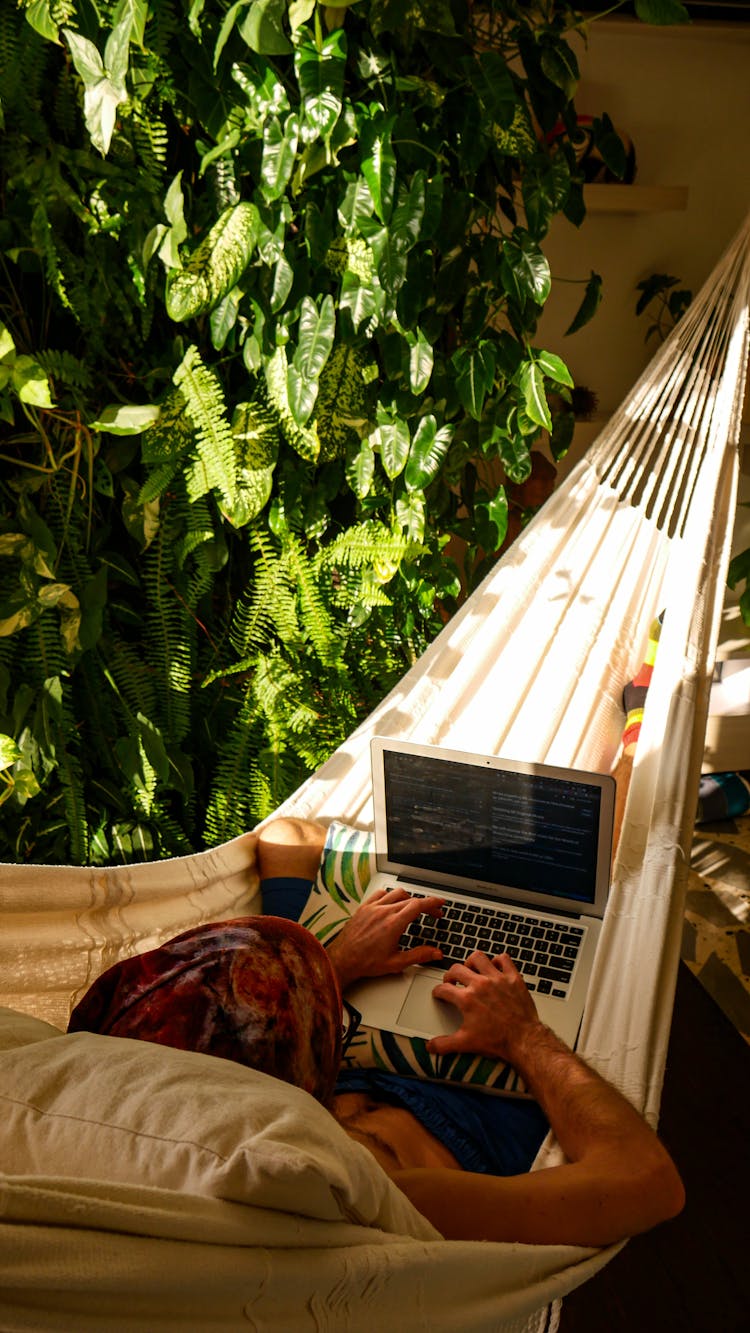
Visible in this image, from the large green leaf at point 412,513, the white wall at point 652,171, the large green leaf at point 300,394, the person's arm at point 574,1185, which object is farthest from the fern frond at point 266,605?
the white wall at point 652,171

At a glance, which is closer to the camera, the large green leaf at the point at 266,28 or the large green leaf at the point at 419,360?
the large green leaf at the point at 266,28

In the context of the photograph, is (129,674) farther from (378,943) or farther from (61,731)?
(378,943)

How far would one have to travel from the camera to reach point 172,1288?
0.50 m

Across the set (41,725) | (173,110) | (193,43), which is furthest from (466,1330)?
(173,110)

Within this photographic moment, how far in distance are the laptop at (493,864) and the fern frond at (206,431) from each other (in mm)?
565


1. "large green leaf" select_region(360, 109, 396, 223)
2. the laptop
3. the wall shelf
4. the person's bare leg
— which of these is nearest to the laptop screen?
the laptop

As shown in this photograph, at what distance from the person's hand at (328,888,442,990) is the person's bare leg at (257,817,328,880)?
0.11 m

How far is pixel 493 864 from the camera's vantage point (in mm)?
1231

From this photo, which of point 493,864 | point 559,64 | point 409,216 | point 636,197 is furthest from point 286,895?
point 636,197

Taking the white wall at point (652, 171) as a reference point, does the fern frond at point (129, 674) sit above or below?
below

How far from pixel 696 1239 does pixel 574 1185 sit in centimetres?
81

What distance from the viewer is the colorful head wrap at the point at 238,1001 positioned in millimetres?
785

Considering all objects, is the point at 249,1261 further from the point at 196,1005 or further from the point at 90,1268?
the point at 196,1005

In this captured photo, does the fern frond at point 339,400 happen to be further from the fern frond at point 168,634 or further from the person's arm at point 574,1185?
the person's arm at point 574,1185
